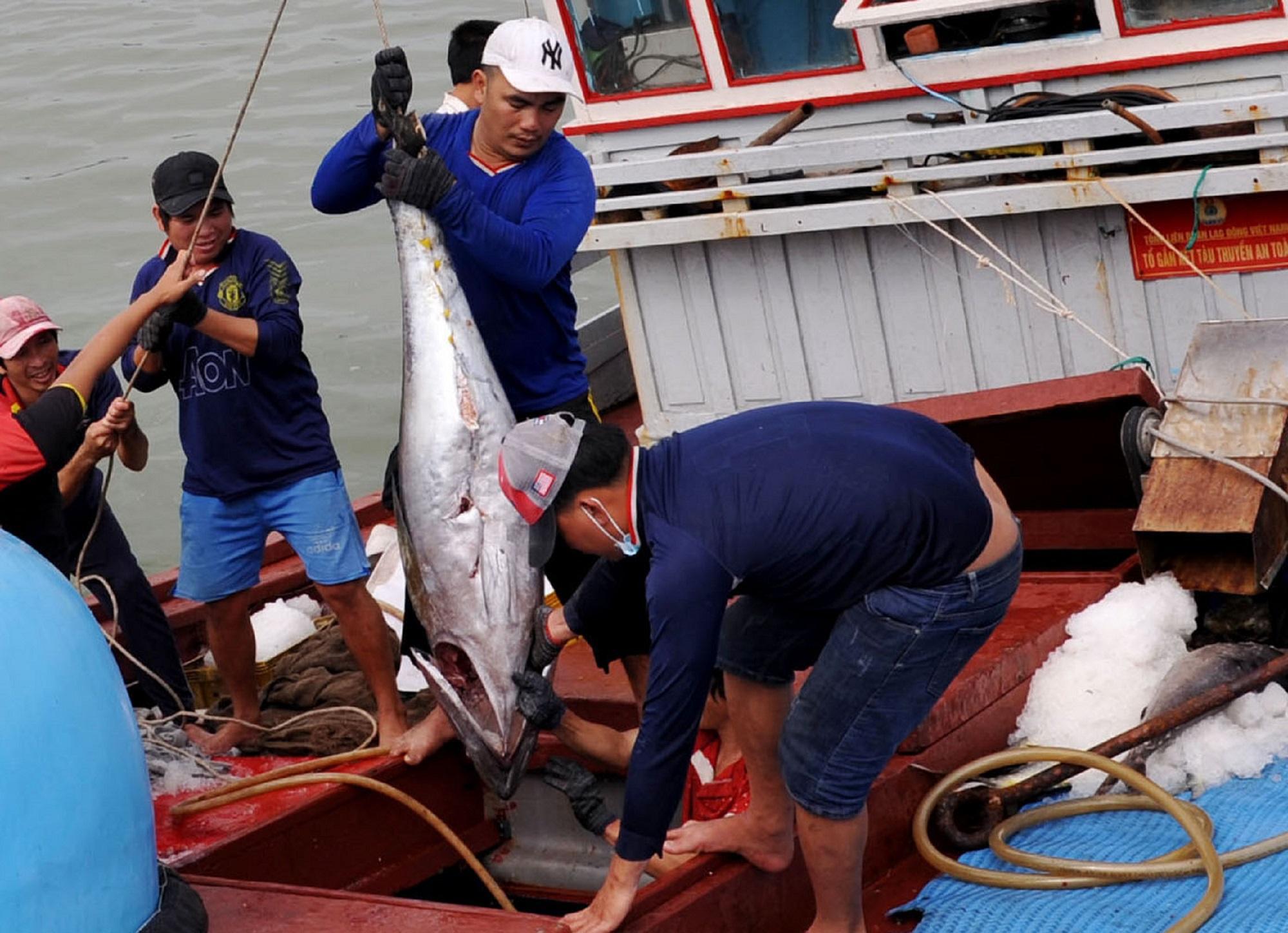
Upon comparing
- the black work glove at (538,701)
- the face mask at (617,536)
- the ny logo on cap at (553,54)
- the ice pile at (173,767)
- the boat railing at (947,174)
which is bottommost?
the ice pile at (173,767)

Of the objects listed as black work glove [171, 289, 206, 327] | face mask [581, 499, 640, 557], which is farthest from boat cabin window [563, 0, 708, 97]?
face mask [581, 499, 640, 557]

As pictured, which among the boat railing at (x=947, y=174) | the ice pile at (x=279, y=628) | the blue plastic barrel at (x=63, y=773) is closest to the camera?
the blue plastic barrel at (x=63, y=773)

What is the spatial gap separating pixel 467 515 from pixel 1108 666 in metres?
1.96

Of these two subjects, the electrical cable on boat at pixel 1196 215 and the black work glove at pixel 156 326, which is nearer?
the black work glove at pixel 156 326

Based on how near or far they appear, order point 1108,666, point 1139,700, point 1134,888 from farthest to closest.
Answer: point 1108,666, point 1139,700, point 1134,888

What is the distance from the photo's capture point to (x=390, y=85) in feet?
14.0

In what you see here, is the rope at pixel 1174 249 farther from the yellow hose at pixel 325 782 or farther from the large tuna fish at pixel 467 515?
the yellow hose at pixel 325 782

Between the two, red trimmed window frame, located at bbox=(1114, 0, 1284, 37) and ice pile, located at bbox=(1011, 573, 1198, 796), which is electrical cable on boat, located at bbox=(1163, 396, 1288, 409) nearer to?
ice pile, located at bbox=(1011, 573, 1198, 796)

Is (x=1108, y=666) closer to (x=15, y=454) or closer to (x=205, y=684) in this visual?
(x=15, y=454)

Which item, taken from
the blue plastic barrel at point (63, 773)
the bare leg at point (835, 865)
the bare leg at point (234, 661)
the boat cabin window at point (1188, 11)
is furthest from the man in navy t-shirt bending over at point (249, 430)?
the boat cabin window at point (1188, 11)

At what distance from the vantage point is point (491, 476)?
4.58m

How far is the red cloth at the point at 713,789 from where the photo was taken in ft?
15.2

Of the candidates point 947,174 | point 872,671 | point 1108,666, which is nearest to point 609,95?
point 947,174

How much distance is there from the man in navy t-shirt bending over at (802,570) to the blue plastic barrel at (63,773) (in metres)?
0.97
